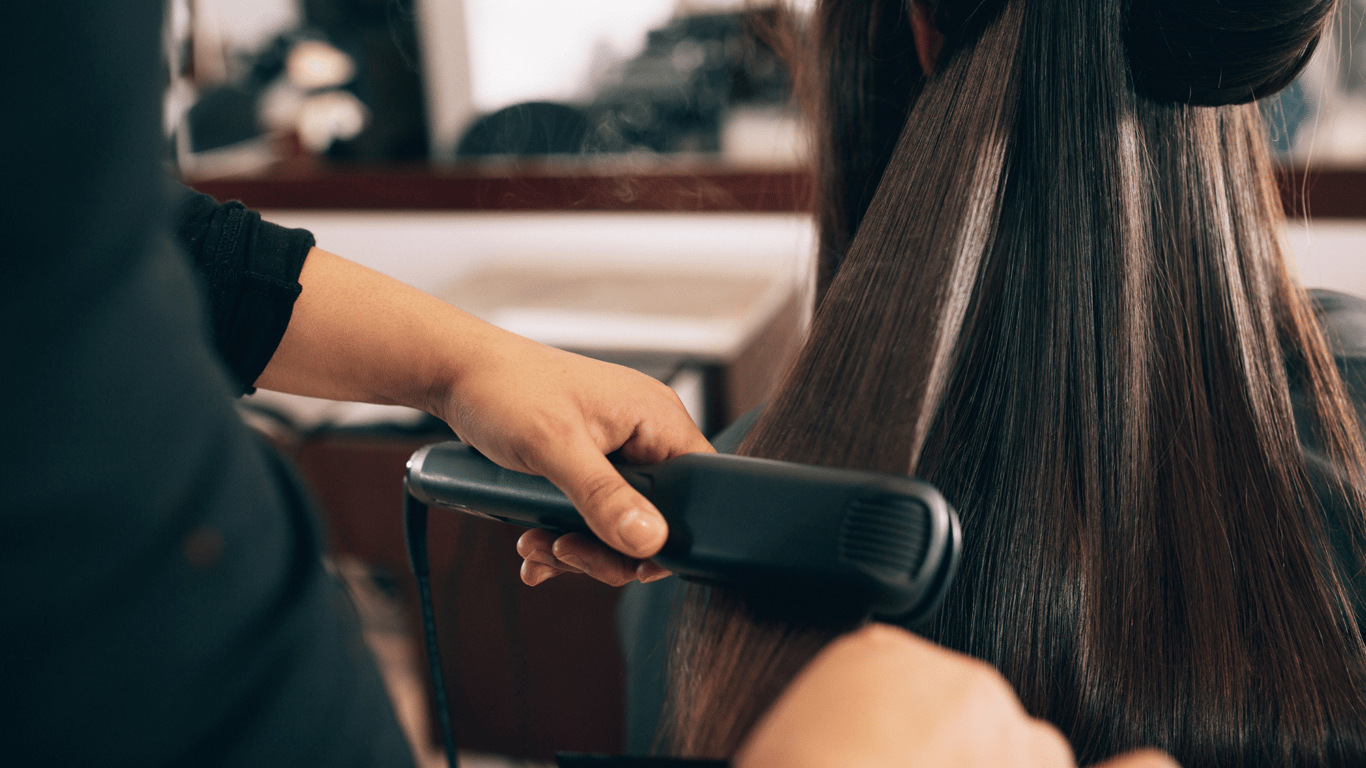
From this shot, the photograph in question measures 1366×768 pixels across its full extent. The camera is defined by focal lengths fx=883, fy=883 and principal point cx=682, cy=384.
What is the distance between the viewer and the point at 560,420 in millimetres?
561

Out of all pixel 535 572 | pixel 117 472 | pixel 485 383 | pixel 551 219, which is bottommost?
pixel 551 219

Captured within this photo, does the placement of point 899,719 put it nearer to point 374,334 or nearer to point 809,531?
point 809,531

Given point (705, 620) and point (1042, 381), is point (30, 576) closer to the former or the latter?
point (705, 620)

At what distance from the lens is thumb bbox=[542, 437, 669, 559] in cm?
42

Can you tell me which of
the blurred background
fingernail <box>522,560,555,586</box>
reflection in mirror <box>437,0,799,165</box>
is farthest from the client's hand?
reflection in mirror <box>437,0,799,165</box>

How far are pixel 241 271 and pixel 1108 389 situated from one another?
568 mm

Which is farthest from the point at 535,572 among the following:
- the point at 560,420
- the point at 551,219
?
the point at 551,219

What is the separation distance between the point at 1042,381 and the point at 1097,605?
0.42ft

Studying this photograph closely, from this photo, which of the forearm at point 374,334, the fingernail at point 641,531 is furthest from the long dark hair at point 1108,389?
the forearm at point 374,334

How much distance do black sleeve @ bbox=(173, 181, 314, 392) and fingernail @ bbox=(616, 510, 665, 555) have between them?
36cm

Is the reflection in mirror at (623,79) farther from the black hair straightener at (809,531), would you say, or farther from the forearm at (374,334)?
the black hair straightener at (809,531)

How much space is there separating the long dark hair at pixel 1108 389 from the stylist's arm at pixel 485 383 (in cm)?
13

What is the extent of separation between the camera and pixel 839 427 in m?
0.43

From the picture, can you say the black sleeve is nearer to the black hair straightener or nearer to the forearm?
the forearm
